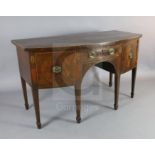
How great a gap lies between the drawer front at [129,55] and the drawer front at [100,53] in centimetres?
11

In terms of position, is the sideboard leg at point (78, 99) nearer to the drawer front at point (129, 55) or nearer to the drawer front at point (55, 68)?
the drawer front at point (55, 68)

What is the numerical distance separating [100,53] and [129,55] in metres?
0.43

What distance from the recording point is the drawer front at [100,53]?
6.01 ft

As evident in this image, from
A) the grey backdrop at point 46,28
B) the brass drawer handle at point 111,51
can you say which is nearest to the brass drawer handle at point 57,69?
the brass drawer handle at point 111,51

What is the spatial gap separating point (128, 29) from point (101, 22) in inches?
15.6

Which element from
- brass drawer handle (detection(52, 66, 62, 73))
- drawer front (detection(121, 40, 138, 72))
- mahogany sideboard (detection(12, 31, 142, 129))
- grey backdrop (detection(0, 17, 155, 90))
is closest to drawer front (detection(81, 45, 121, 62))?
mahogany sideboard (detection(12, 31, 142, 129))

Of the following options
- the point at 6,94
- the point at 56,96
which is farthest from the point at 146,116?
the point at 6,94

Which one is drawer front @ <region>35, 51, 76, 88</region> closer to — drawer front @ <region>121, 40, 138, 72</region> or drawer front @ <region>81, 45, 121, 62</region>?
drawer front @ <region>81, 45, 121, 62</region>

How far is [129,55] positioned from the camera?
218 cm

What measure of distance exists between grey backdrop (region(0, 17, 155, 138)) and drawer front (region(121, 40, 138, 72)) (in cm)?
45

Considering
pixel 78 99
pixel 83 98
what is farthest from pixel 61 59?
pixel 83 98

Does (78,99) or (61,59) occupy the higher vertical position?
(61,59)

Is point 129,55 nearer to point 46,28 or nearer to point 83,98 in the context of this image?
point 83,98

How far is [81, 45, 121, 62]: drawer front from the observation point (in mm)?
1833
